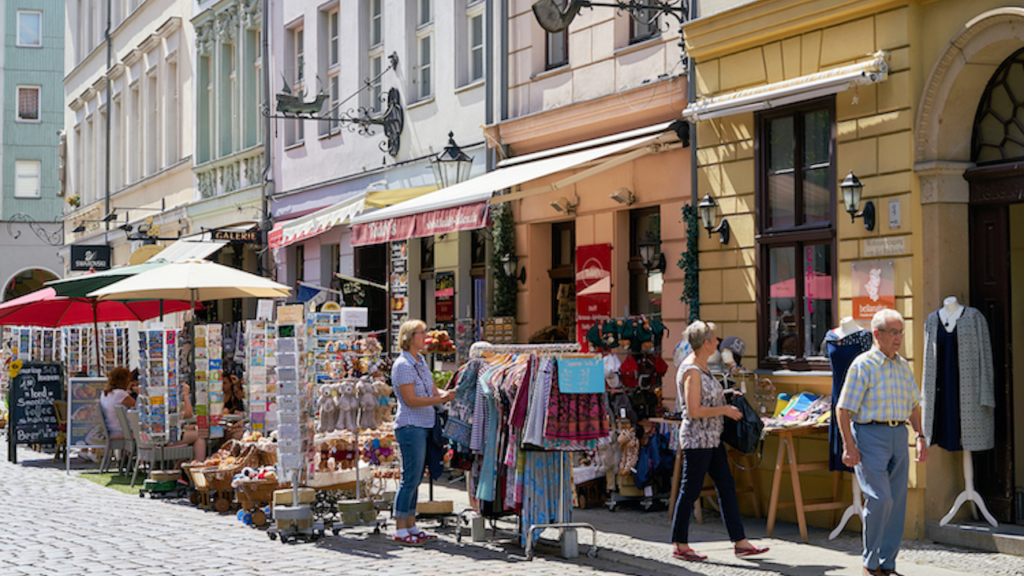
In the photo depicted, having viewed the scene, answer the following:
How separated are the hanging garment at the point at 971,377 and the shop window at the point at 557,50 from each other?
657cm

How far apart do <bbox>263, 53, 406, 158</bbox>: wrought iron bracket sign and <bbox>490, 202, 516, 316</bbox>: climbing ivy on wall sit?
3.35m

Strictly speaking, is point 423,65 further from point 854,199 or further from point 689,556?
point 689,556

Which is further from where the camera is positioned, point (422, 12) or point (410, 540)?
point (422, 12)

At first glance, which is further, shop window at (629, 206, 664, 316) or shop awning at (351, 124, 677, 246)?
shop window at (629, 206, 664, 316)

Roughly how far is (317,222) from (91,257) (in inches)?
650

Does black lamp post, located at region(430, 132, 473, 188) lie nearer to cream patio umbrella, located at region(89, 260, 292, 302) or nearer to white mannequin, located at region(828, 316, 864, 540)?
cream patio umbrella, located at region(89, 260, 292, 302)

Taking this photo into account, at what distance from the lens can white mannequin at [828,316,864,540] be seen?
9.37 m

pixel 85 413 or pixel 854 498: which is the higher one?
pixel 85 413

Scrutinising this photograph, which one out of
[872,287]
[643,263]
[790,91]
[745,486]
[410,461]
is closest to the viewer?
[410,461]

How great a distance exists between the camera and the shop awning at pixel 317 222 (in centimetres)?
1623

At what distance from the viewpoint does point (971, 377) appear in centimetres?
924

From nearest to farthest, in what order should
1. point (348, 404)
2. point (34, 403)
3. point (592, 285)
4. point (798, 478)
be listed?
point (798, 478), point (348, 404), point (592, 285), point (34, 403)

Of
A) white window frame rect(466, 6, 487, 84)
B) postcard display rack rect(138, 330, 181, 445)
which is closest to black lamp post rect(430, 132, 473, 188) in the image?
white window frame rect(466, 6, 487, 84)

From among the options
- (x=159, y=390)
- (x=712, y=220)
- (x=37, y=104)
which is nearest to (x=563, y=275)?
(x=712, y=220)
